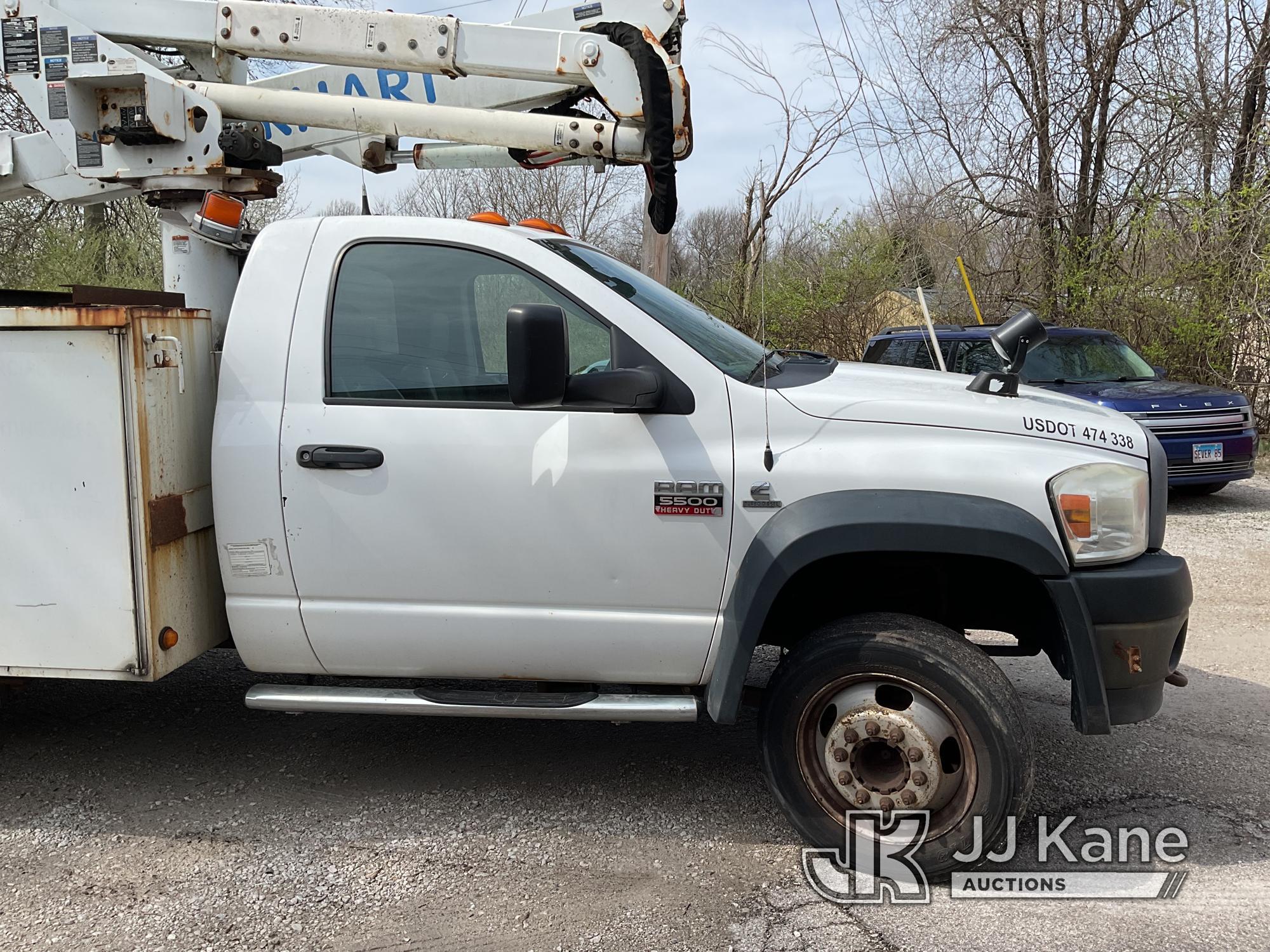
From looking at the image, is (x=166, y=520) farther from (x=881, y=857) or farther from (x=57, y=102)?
(x=881, y=857)

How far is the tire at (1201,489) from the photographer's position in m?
10.2

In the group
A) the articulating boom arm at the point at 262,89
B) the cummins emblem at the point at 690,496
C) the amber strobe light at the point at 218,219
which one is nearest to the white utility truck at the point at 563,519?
the cummins emblem at the point at 690,496

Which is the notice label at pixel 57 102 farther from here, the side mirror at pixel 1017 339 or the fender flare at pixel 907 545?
the side mirror at pixel 1017 339

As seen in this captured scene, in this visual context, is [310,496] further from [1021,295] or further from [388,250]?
[1021,295]

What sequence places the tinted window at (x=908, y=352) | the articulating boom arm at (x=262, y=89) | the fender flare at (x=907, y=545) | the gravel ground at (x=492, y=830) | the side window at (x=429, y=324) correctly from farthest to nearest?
the tinted window at (x=908, y=352) < the articulating boom arm at (x=262, y=89) < the side window at (x=429, y=324) < the fender flare at (x=907, y=545) < the gravel ground at (x=492, y=830)

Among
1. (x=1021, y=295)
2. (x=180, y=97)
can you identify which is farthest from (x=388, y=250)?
(x=1021, y=295)

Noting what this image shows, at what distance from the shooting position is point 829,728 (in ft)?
11.1

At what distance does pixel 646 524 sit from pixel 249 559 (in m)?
1.38

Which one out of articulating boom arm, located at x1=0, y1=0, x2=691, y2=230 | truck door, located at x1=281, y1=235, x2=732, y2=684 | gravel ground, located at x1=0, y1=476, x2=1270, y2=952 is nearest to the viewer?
gravel ground, located at x1=0, y1=476, x2=1270, y2=952

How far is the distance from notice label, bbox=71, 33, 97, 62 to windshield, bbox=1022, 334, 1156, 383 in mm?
8321

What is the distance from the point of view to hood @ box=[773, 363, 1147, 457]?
3.36 meters

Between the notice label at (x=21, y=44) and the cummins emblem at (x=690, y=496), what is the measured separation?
3052mm

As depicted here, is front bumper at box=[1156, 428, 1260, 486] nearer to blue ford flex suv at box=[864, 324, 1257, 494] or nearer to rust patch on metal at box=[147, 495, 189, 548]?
blue ford flex suv at box=[864, 324, 1257, 494]

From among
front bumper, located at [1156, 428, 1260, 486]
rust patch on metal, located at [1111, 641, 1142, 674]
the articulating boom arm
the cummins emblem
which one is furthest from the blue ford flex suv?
the cummins emblem
